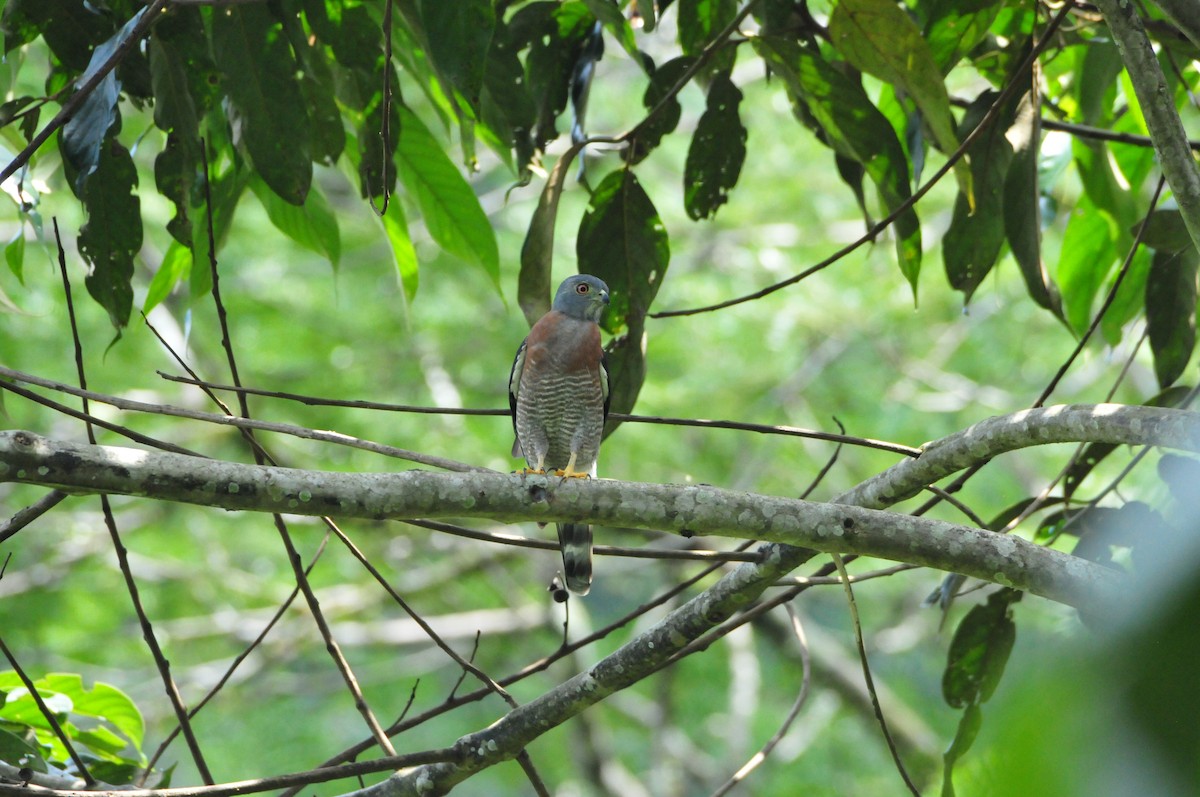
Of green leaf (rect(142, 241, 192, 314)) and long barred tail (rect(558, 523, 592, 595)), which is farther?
long barred tail (rect(558, 523, 592, 595))

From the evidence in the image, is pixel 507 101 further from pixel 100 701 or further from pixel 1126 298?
pixel 1126 298

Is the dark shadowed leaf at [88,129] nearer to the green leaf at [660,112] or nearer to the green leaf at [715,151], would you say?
the green leaf at [660,112]

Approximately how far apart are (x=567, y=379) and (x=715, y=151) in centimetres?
115

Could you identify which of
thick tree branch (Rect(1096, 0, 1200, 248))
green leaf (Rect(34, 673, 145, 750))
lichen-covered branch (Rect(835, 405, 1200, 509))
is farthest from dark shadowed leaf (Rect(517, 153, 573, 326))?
green leaf (Rect(34, 673, 145, 750))

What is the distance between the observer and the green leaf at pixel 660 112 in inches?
132

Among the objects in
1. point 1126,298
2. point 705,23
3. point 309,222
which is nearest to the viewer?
point 705,23

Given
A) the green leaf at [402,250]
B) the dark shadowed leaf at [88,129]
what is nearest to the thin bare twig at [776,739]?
the green leaf at [402,250]

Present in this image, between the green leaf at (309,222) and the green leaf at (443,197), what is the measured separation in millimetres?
304

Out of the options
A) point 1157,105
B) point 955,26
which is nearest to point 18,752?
point 1157,105

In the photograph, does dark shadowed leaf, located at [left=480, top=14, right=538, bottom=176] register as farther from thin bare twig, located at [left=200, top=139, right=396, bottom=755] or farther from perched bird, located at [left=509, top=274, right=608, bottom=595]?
thin bare twig, located at [left=200, top=139, right=396, bottom=755]

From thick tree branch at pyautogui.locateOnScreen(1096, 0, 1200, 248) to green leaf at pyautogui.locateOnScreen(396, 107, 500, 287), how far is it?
1.92 meters

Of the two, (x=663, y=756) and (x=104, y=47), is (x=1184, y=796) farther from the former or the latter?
(x=663, y=756)

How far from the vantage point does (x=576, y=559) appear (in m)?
3.76

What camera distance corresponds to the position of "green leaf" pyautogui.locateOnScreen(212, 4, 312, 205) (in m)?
2.74
